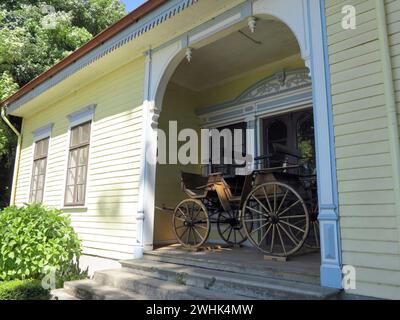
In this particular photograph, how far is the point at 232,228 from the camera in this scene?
554 centimetres

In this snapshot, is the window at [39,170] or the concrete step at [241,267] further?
the window at [39,170]

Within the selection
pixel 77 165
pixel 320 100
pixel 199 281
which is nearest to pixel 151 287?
pixel 199 281

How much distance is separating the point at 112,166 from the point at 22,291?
248 cm

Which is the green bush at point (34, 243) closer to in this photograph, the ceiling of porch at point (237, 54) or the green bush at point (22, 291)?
the green bush at point (22, 291)

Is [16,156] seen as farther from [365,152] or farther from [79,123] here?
[365,152]

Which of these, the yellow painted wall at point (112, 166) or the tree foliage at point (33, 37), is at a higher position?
the tree foliage at point (33, 37)

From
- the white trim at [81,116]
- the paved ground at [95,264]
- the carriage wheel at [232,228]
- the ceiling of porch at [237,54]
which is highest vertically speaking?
the ceiling of porch at [237,54]

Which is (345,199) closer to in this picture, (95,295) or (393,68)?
(393,68)

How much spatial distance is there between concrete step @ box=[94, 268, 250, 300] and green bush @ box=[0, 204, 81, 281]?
103cm

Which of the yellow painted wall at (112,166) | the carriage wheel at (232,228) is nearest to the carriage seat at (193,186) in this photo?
the carriage wheel at (232,228)

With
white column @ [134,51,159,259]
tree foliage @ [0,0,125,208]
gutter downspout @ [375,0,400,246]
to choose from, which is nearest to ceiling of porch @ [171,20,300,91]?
white column @ [134,51,159,259]

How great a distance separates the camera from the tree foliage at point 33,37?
34.6 feet

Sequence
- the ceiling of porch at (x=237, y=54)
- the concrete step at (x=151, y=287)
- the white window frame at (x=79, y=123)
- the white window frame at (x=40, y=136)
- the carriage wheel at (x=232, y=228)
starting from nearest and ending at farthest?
1. the concrete step at (x=151, y=287)
2. the carriage wheel at (x=232, y=228)
3. the ceiling of porch at (x=237, y=54)
4. the white window frame at (x=79, y=123)
5. the white window frame at (x=40, y=136)

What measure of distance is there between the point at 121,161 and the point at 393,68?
14.6 ft
